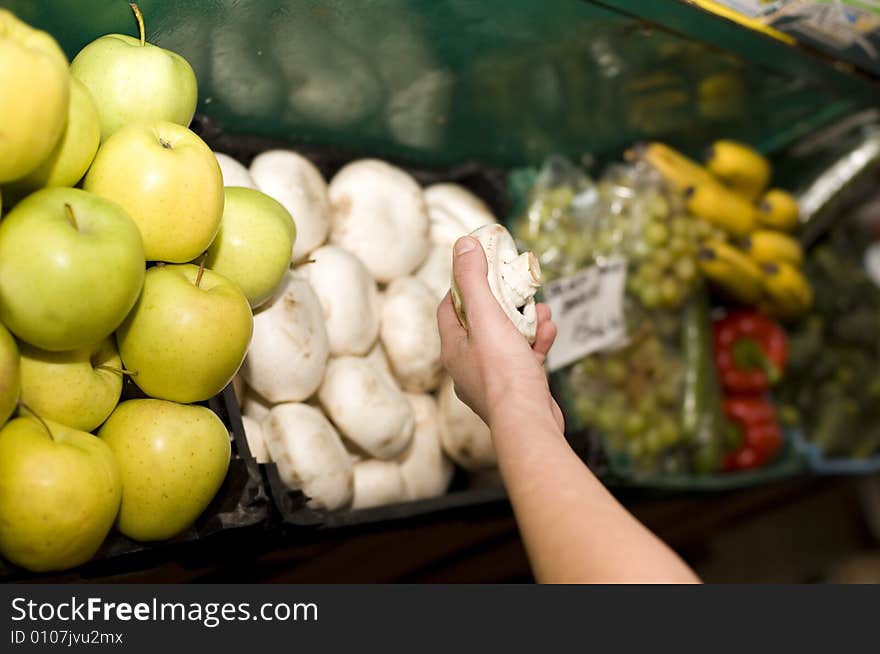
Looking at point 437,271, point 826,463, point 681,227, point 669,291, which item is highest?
point 437,271

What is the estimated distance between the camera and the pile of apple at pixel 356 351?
4.27ft

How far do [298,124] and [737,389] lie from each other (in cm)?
147

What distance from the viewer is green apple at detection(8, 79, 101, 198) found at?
0.95 meters

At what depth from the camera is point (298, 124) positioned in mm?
1593

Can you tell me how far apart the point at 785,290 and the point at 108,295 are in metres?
1.91

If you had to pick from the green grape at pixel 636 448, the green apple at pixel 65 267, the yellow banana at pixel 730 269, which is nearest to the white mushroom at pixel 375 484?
the green apple at pixel 65 267

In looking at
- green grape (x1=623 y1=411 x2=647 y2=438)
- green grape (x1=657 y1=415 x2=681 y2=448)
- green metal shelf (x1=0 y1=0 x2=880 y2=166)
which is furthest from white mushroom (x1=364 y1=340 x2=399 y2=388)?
green grape (x1=657 y1=415 x2=681 y2=448)

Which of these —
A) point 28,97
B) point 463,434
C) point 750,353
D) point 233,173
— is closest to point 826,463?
point 750,353

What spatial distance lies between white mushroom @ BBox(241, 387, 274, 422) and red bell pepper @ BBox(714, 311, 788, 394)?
1450 millimetres

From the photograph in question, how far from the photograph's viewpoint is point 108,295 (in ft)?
2.96

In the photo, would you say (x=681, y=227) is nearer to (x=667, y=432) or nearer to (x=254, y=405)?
(x=667, y=432)

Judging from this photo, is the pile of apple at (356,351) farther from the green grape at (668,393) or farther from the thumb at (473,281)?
the green grape at (668,393)

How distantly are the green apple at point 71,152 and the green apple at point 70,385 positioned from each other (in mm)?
190

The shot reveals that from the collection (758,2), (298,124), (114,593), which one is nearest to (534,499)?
(114,593)
